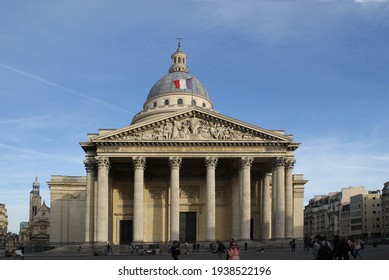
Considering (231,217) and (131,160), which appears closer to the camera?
(131,160)

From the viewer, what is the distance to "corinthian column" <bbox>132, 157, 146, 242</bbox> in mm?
53469

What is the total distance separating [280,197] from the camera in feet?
177

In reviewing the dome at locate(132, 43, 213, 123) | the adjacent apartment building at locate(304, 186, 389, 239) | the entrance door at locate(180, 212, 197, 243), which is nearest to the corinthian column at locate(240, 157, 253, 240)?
the entrance door at locate(180, 212, 197, 243)

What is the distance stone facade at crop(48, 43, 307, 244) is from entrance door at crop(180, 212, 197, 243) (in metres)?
0.11

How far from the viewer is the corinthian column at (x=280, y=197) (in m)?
53.7

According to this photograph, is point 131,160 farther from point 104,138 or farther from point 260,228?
point 260,228

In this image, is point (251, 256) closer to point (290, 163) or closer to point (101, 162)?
point (290, 163)

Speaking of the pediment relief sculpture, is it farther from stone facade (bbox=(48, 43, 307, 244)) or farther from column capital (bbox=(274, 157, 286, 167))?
column capital (bbox=(274, 157, 286, 167))

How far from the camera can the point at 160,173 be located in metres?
60.8

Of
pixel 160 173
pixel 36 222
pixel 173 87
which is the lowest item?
pixel 36 222

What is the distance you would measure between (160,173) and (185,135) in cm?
844

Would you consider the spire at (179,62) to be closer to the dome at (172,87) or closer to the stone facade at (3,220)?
the dome at (172,87)
